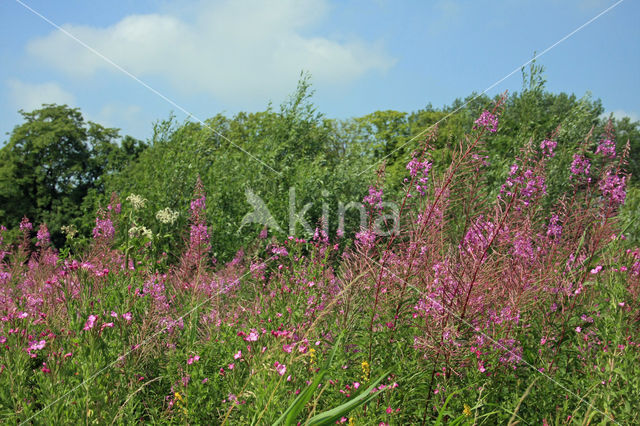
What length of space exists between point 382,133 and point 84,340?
30966 mm

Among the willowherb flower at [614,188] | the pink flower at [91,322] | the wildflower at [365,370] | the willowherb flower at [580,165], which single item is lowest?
the wildflower at [365,370]

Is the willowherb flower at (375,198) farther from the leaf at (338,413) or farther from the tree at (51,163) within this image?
the tree at (51,163)

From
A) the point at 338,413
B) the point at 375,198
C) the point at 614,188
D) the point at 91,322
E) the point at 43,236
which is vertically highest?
the point at 614,188

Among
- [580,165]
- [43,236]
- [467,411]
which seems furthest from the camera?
[43,236]

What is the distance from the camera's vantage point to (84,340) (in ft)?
8.70

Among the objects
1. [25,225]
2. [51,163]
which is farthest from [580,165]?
[51,163]

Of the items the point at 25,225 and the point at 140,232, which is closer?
the point at 25,225

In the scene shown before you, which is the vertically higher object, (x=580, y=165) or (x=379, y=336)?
(x=580, y=165)

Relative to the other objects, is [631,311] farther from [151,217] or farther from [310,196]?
[151,217]

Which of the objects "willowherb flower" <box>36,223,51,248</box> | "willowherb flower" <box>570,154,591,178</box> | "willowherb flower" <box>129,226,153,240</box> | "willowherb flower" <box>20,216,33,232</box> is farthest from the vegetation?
"willowherb flower" <box>36,223,51,248</box>

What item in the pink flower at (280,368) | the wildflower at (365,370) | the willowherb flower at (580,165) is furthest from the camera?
the willowherb flower at (580,165)

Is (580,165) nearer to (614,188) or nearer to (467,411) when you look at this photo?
(614,188)

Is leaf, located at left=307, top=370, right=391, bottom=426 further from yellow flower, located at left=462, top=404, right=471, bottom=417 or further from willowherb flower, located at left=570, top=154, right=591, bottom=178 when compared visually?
willowherb flower, located at left=570, top=154, right=591, bottom=178

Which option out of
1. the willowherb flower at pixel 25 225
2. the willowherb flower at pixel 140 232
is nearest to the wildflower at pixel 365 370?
the willowherb flower at pixel 140 232
